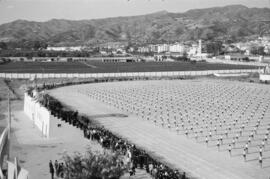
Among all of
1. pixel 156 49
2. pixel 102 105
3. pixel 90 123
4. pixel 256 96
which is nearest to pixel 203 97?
pixel 256 96

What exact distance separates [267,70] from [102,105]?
37108 mm

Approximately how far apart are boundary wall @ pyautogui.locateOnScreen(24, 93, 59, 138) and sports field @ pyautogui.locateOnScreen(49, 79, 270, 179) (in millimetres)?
4370

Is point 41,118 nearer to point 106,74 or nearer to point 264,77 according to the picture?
point 106,74

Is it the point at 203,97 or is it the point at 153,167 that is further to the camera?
the point at 203,97

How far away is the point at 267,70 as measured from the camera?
217ft

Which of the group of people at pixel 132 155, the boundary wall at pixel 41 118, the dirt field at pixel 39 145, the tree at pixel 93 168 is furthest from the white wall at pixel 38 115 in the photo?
the tree at pixel 93 168

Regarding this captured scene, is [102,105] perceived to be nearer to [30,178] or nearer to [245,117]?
[245,117]

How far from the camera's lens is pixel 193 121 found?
29.8 metres

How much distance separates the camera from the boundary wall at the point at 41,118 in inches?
914

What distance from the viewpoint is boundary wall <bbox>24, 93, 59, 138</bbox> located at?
76.2 ft

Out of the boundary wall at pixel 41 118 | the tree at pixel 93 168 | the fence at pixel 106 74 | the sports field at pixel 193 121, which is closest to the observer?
the tree at pixel 93 168

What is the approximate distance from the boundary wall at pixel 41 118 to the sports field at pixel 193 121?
4.37 m

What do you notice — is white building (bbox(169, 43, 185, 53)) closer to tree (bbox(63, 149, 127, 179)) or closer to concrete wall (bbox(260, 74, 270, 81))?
concrete wall (bbox(260, 74, 270, 81))

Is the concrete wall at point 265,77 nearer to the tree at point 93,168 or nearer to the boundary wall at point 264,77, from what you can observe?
the boundary wall at point 264,77
